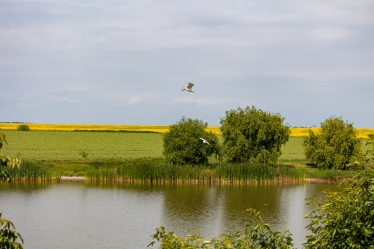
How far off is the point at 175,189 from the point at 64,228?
44.4 feet

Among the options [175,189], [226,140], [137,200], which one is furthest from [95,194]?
[226,140]

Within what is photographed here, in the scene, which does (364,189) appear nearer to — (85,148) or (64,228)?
(64,228)

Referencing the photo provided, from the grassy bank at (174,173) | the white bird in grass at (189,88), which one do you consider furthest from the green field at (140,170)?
the white bird in grass at (189,88)

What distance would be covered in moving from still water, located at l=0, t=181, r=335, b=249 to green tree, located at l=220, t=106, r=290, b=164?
5.36 metres

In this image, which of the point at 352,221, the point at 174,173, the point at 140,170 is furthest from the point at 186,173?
the point at 352,221

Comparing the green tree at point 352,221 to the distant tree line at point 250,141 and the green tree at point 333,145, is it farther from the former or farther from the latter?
the green tree at point 333,145

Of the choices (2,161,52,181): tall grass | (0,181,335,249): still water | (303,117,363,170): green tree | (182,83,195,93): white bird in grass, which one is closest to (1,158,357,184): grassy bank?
(2,161,52,181): tall grass

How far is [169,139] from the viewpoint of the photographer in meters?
44.3

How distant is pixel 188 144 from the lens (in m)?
43.4

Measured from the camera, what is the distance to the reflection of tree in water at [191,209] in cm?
2570

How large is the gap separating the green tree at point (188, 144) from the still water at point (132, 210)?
4.39 meters

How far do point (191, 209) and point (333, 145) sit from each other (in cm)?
2124

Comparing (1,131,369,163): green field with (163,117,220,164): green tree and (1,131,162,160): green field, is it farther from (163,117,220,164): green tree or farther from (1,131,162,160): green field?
(163,117,220,164): green tree

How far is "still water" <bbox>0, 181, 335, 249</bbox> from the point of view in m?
23.6
